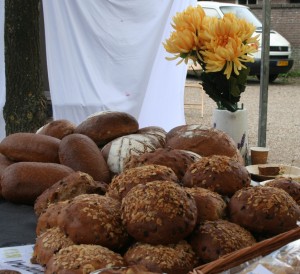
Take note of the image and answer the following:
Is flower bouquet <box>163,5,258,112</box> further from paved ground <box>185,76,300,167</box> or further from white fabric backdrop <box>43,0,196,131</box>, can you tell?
paved ground <box>185,76,300,167</box>

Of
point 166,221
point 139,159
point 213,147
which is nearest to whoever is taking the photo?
point 166,221

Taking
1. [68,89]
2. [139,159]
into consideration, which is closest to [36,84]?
[68,89]

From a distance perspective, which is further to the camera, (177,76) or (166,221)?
(177,76)

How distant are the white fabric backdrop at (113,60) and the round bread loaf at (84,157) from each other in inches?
86.0

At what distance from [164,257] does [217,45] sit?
1.04 meters

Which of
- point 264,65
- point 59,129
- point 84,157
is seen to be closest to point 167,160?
point 84,157

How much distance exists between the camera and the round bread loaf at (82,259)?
85 cm

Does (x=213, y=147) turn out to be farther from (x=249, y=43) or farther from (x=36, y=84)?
(x=36, y=84)

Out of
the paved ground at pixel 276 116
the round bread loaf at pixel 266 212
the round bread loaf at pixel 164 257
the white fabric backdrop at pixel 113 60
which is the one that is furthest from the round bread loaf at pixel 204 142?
the paved ground at pixel 276 116

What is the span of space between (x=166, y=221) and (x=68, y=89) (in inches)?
119

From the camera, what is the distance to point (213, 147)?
154 cm

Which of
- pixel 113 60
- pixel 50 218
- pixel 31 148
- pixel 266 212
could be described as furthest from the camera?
pixel 113 60

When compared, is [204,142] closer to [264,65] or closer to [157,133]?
[157,133]

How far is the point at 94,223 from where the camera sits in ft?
3.14
